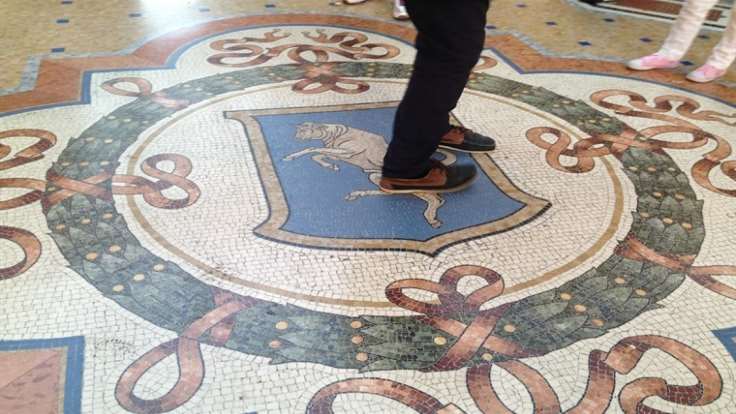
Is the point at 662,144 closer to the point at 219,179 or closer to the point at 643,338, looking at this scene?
the point at 643,338

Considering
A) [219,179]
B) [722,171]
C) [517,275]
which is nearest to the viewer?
[517,275]

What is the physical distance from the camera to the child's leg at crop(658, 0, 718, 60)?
292 cm

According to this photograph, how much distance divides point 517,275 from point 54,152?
165 cm

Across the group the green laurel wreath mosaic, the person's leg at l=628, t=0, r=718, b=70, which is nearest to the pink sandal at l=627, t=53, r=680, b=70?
the person's leg at l=628, t=0, r=718, b=70

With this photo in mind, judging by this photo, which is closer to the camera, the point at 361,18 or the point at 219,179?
the point at 219,179

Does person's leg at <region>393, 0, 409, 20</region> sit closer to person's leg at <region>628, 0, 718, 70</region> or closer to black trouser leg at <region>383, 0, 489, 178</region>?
person's leg at <region>628, 0, 718, 70</region>

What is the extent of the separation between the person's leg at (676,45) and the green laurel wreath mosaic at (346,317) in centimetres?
107

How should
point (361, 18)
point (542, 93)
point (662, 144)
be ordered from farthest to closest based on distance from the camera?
point (361, 18) → point (542, 93) → point (662, 144)

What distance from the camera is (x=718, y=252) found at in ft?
6.03

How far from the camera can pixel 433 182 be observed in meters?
2.02

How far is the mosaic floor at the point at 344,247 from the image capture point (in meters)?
1.38

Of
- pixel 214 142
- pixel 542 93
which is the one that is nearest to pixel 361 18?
pixel 542 93

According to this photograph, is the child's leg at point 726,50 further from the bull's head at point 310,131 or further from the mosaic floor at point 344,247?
the bull's head at point 310,131

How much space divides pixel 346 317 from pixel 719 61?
247 cm
